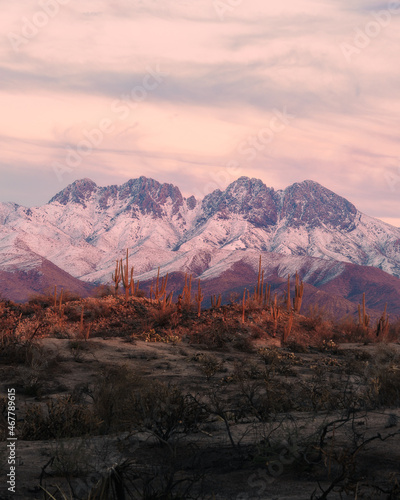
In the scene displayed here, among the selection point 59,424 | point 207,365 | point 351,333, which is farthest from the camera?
point 351,333

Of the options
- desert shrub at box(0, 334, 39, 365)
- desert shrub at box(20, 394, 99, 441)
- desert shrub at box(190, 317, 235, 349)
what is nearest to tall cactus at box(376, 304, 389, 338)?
desert shrub at box(190, 317, 235, 349)

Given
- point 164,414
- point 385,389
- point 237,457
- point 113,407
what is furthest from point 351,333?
point 237,457

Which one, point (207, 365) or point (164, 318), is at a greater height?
point (164, 318)

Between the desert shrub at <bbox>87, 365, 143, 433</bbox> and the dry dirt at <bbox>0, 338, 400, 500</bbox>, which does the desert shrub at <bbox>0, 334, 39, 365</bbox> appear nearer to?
the dry dirt at <bbox>0, 338, 400, 500</bbox>

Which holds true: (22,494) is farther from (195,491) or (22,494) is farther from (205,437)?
(205,437)

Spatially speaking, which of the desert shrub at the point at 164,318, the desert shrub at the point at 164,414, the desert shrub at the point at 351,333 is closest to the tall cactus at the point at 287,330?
the desert shrub at the point at 351,333

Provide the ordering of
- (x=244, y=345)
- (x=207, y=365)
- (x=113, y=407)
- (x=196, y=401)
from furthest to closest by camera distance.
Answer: (x=244, y=345)
(x=207, y=365)
(x=113, y=407)
(x=196, y=401)

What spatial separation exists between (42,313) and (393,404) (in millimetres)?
21447

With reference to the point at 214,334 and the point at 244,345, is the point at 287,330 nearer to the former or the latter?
the point at 244,345

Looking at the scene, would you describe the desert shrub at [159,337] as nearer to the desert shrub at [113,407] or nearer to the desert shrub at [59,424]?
the desert shrub at [113,407]

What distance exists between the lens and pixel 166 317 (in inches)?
1006

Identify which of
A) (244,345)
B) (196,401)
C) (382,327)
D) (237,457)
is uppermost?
(196,401)

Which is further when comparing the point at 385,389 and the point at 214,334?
the point at 214,334

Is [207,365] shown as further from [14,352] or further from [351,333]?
[351,333]
